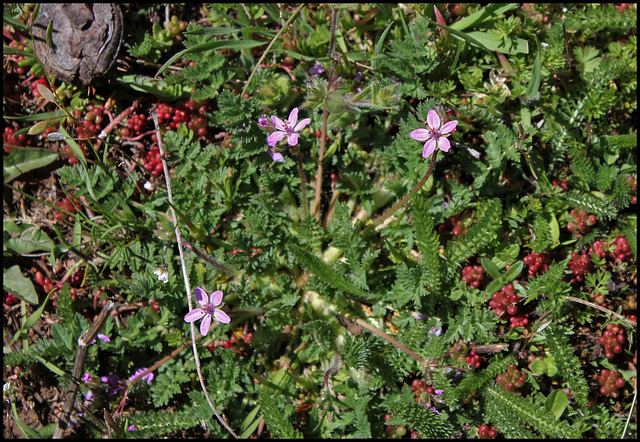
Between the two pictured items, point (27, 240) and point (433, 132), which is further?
point (27, 240)

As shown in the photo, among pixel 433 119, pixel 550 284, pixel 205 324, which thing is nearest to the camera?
pixel 433 119

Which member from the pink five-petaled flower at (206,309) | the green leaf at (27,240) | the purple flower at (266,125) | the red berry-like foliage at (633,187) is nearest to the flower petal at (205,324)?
the pink five-petaled flower at (206,309)

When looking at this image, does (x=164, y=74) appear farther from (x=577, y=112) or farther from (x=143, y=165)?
(x=577, y=112)

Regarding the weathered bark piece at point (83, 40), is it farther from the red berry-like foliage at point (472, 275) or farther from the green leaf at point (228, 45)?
the red berry-like foliage at point (472, 275)

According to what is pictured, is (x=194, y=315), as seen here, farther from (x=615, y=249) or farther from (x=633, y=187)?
(x=633, y=187)

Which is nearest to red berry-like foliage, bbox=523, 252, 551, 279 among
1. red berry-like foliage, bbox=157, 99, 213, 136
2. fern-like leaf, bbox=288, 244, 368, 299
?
fern-like leaf, bbox=288, 244, 368, 299

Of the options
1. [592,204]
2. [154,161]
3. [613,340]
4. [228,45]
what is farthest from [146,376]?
[592,204]

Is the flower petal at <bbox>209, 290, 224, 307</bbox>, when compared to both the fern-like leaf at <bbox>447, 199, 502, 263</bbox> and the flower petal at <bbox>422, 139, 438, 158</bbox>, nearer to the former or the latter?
the flower petal at <bbox>422, 139, 438, 158</bbox>
